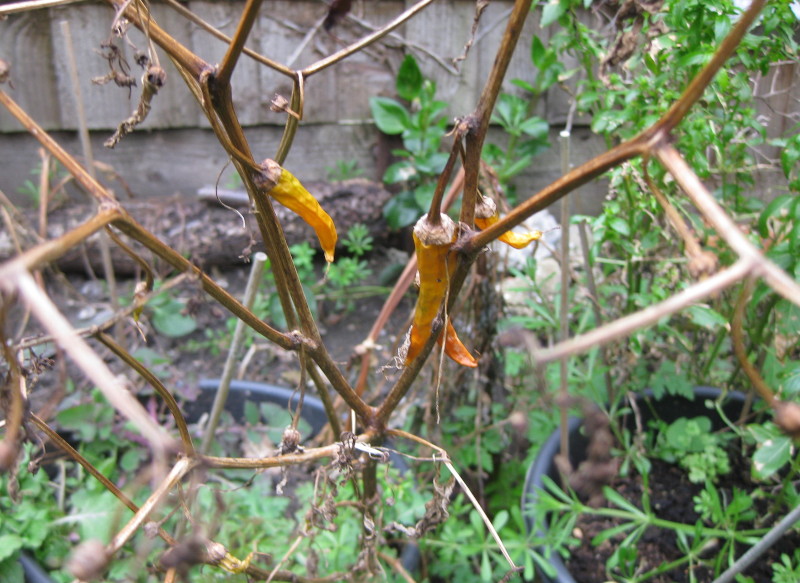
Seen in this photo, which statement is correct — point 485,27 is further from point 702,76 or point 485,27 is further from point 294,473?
point 702,76

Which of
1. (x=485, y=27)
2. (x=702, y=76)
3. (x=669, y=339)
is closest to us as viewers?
(x=702, y=76)

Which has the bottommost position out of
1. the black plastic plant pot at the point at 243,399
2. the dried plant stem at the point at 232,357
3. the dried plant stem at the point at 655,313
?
the black plastic plant pot at the point at 243,399

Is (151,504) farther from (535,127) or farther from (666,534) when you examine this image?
(535,127)

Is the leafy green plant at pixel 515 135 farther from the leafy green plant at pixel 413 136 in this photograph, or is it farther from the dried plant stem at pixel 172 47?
the dried plant stem at pixel 172 47

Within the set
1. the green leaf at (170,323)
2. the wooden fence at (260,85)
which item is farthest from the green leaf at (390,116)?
the green leaf at (170,323)

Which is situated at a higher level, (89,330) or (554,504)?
(89,330)

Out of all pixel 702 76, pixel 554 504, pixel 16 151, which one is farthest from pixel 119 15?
pixel 16 151

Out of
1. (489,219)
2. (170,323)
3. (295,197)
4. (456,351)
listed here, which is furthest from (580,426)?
(170,323)
